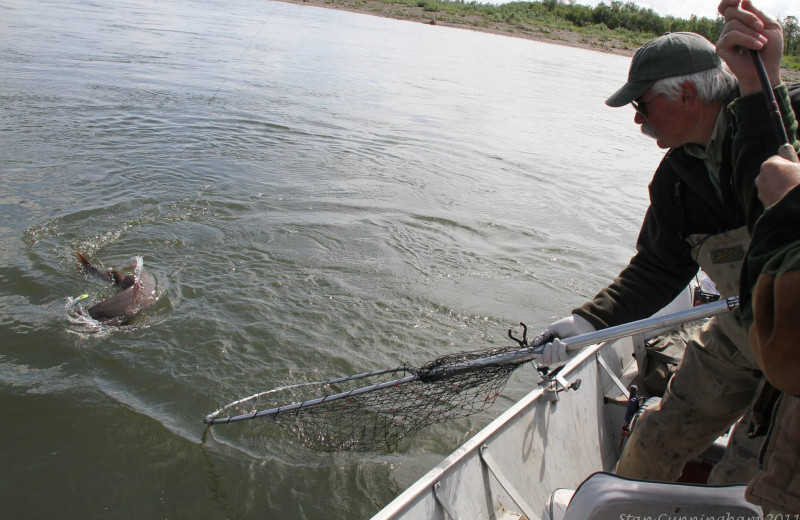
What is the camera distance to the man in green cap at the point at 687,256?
2545mm

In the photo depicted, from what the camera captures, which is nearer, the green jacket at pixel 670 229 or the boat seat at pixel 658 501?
the boat seat at pixel 658 501

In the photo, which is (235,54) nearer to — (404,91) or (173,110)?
(404,91)

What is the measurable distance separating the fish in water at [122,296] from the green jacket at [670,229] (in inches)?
172

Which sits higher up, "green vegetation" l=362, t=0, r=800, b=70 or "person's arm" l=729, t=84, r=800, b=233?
"green vegetation" l=362, t=0, r=800, b=70

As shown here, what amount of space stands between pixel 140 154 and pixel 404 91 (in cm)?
1073

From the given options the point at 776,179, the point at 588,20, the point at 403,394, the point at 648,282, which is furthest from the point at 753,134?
the point at 588,20

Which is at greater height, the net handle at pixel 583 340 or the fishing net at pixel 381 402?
the net handle at pixel 583 340

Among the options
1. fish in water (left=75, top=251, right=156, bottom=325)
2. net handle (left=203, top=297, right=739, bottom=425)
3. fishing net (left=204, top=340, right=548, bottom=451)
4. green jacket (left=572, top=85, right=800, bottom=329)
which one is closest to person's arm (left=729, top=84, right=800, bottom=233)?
green jacket (left=572, top=85, right=800, bottom=329)

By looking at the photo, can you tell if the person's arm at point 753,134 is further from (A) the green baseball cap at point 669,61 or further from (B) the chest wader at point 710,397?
(B) the chest wader at point 710,397

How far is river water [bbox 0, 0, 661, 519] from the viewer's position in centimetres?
419

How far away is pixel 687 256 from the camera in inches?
117

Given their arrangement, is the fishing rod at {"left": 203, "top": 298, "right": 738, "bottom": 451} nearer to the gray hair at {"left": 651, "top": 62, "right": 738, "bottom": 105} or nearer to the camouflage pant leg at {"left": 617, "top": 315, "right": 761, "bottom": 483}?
the camouflage pant leg at {"left": 617, "top": 315, "right": 761, "bottom": 483}

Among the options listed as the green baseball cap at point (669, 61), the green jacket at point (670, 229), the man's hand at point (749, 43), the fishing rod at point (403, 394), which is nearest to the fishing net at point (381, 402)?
the fishing rod at point (403, 394)

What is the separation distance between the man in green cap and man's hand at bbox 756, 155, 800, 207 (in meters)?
1.13
